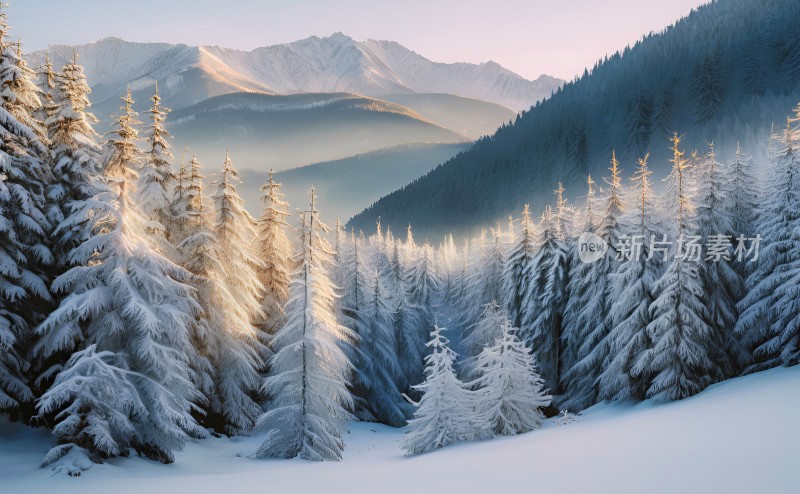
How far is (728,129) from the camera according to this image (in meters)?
119

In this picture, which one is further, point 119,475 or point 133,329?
point 133,329

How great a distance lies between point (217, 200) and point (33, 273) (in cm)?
925

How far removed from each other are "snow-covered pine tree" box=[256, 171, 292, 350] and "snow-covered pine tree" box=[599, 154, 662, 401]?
1752 cm

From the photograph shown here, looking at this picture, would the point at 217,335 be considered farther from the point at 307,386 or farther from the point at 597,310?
the point at 597,310

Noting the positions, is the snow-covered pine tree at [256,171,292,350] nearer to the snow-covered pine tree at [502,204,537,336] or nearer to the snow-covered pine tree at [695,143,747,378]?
the snow-covered pine tree at [502,204,537,336]

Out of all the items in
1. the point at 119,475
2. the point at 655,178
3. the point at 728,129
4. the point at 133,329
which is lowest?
the point at 119,475

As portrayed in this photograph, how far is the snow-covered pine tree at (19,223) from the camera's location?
15.5 m

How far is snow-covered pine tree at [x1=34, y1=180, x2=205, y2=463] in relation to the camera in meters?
13.9

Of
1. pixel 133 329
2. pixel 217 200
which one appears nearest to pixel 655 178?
pixel 217 200

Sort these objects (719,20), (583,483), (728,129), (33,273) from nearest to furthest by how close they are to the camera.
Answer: (583,483) < (33,273) < (728,129) < (719,20)

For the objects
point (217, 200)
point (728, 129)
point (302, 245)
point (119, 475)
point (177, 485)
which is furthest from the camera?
point (728, 129)

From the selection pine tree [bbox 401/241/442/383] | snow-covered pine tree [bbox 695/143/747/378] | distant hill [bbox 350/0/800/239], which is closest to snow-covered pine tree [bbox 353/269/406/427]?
pine tree [bbox 401/241/442/383]

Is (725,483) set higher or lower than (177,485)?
higher

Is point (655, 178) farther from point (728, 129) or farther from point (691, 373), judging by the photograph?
point (691, 373)
